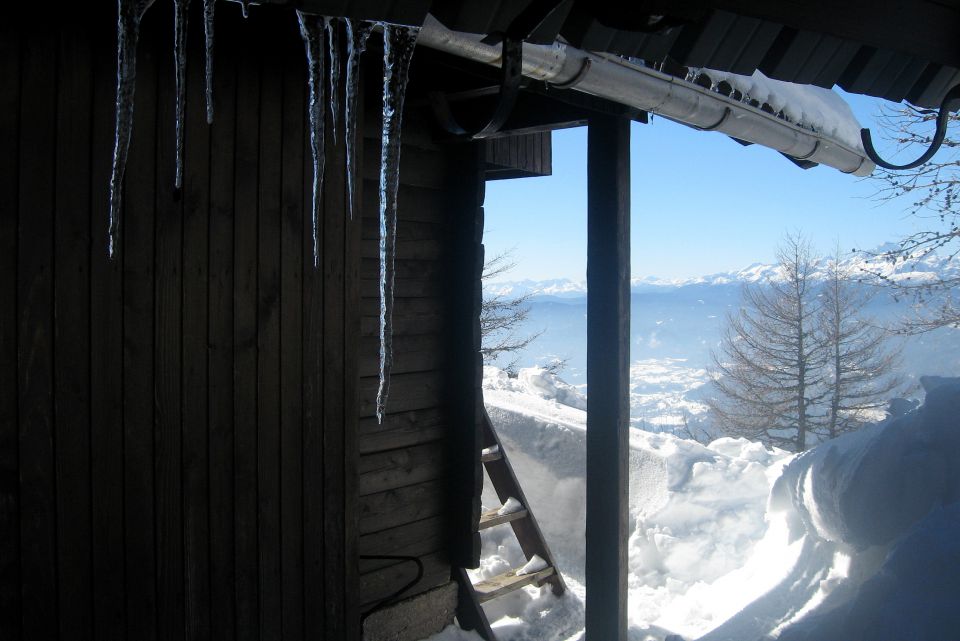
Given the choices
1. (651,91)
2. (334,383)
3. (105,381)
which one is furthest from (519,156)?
(105,381)

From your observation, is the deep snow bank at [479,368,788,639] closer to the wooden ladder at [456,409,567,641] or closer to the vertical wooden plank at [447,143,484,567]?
the wooden ladder at [456,409,567,641]

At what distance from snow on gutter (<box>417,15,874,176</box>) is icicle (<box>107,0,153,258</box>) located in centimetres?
78

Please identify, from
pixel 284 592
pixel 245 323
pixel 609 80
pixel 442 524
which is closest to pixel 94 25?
pixel 245 323

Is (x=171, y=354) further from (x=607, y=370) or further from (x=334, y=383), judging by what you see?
(x=607, y=370)

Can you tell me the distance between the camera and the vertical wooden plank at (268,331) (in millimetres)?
2740

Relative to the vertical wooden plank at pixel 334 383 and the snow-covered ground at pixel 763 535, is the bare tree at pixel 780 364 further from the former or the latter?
the vertical wooden plank at pixel 334 383

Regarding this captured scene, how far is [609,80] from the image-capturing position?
2736 millimetres

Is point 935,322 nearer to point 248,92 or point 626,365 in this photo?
point 626,365

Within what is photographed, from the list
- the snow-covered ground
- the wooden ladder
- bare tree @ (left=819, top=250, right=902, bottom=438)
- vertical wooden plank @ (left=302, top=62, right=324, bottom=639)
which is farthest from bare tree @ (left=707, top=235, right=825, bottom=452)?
vertical wooden plank @ (left=302, top=62, right=324, bottom=639)

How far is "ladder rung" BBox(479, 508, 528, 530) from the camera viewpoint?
5.09 metres

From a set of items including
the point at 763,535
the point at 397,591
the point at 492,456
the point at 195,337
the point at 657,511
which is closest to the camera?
the point at 195,337

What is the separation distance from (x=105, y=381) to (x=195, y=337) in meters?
0.32

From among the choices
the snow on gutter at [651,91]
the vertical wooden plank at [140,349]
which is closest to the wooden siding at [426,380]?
the snow on gutter at [651,91]

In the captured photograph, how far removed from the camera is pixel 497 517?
17.1ft
